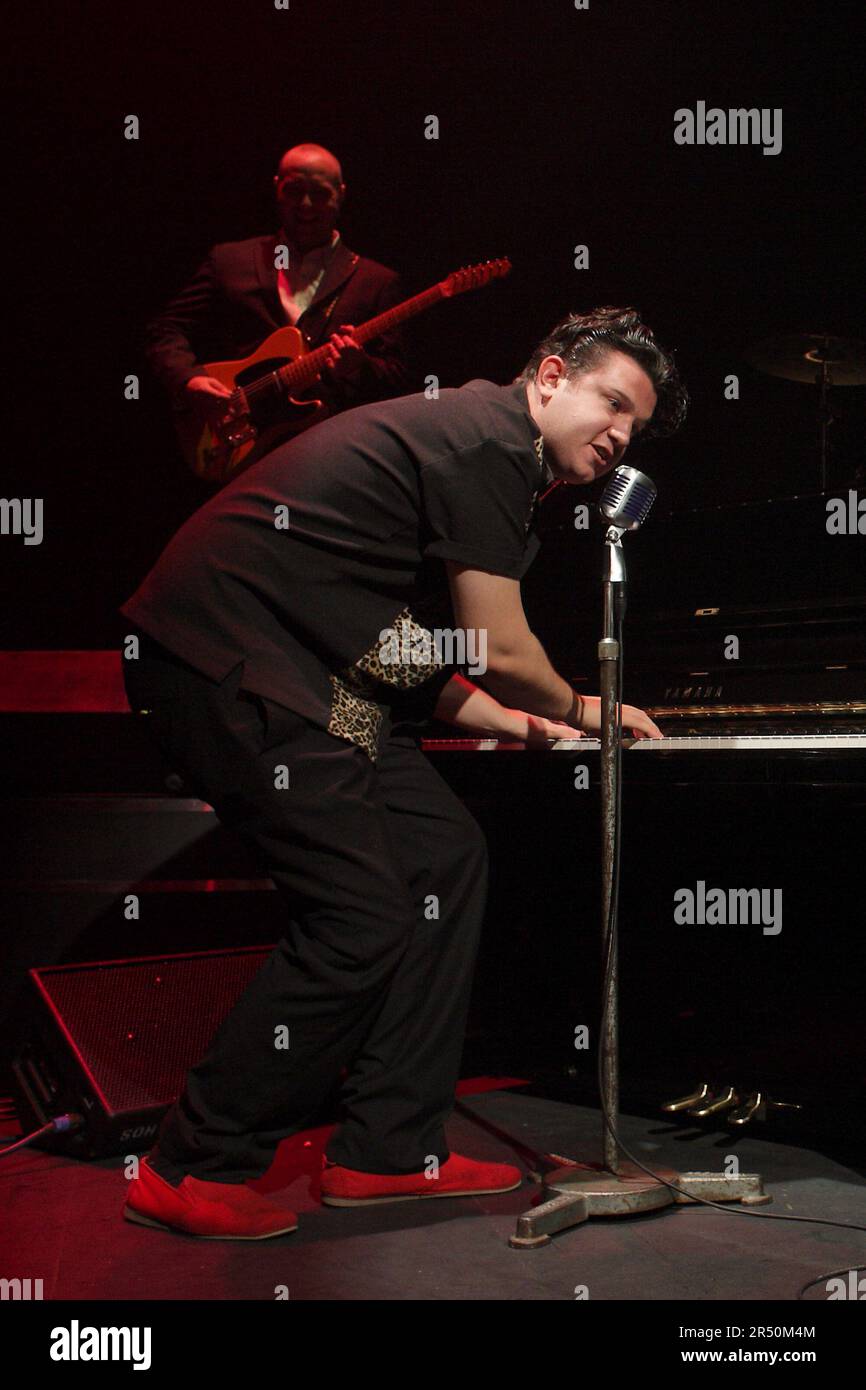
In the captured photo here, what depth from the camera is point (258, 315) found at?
4.72 m

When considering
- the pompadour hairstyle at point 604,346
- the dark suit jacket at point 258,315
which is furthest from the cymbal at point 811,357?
the pompadour hairstyle at point 604,346

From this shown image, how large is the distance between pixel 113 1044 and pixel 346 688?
109 cm

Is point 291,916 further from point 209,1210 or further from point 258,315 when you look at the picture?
point 258,315

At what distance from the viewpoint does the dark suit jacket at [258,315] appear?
4.50 metres

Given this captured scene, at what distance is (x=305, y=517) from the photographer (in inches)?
93.5

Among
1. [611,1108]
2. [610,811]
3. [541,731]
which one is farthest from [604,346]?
[611,1108]

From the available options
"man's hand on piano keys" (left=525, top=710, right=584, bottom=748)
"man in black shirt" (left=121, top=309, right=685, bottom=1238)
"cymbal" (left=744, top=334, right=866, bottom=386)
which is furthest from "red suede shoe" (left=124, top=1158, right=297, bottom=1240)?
"cymbal" (left=744, top=334, right=866, bottom=386)

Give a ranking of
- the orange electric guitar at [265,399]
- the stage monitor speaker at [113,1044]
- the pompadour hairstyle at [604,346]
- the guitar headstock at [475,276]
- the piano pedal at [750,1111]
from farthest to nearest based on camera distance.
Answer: the orange electric guitar at [265,399]
the guitar headstock at [475,276]
the piano pedal at [750,1111]
the stage monitor speaker at [113,1044]
the pompadour hairstyle at [604,346]

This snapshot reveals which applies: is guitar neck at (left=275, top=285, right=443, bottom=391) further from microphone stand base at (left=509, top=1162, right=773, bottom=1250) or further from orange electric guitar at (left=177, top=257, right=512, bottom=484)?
microphone stand base at (left=509, top=1162, right=773, bottom=1250)

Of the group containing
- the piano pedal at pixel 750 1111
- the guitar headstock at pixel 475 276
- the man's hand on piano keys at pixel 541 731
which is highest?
the guitar headstock at pixel 475 276

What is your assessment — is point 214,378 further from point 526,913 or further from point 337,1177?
point 337,1177

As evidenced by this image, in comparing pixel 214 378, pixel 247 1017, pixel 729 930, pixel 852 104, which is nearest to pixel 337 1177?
pixel 247 1017

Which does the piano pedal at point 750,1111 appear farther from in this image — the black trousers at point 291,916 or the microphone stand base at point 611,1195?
the black trousers at point 291,916
